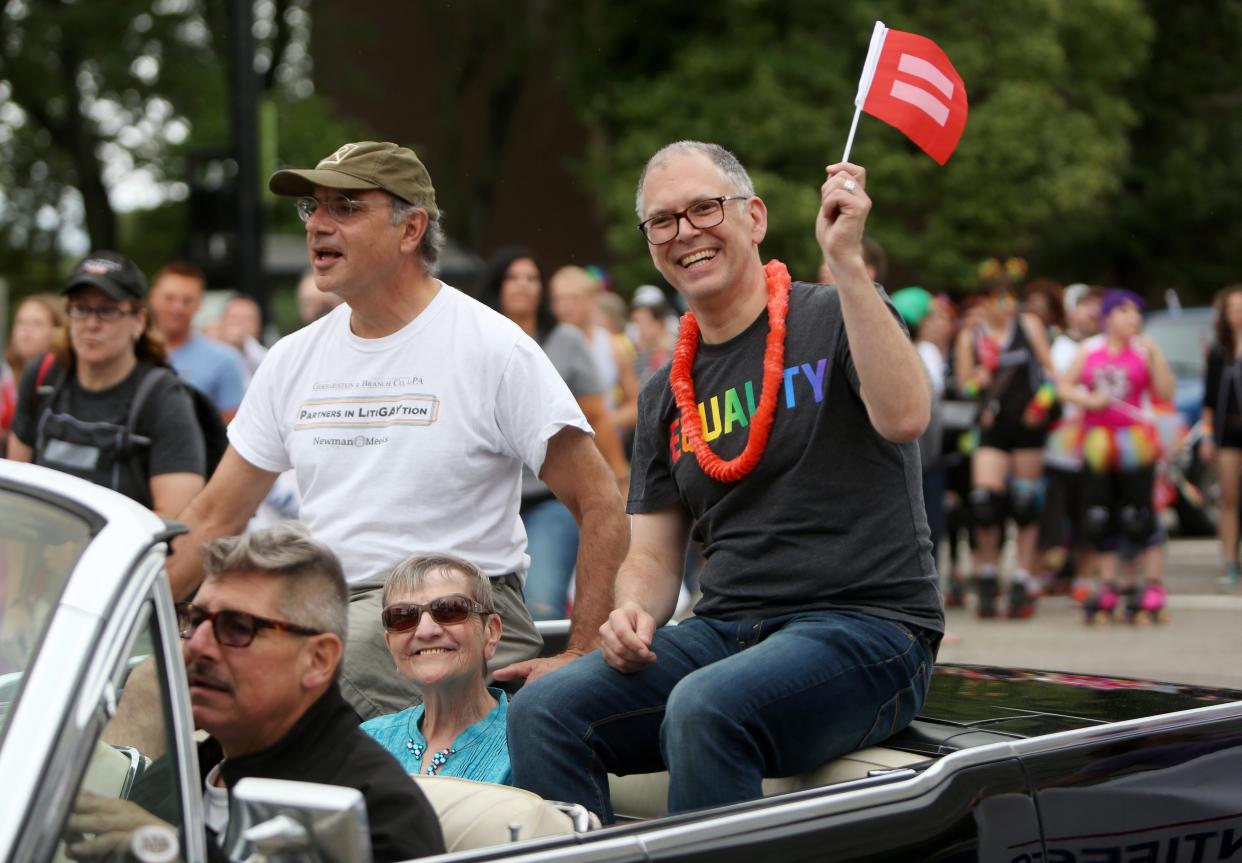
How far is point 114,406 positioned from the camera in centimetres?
554

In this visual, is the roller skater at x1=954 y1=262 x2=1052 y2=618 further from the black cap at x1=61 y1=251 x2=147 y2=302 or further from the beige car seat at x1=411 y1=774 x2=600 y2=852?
the beige car seat at x1=411 y1=774 x2=600 y2=852

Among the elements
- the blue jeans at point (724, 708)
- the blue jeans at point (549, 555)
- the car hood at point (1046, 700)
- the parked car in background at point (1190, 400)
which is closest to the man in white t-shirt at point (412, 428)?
the blue jeans at point (724, 708)

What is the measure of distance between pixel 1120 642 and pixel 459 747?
664 cm

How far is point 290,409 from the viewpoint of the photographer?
13.7ft

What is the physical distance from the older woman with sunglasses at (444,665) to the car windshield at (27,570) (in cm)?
129

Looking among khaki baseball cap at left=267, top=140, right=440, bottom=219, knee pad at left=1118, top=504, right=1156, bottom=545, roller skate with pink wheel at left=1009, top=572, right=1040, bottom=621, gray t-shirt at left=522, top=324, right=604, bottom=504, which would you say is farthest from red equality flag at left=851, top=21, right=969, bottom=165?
roller skate with pink wheel at left=1009, top=572, right=1040, bottom=621

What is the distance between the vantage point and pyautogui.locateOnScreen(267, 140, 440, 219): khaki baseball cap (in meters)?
3.94

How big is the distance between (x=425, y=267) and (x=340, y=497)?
0.59m

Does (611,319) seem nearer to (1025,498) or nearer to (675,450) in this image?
(1025,498)

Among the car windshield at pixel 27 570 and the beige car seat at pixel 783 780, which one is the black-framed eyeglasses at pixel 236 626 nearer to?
the car windshield at pixel 27 570

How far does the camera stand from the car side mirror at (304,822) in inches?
83.0

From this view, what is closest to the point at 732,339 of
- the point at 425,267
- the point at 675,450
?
the point at 675,450

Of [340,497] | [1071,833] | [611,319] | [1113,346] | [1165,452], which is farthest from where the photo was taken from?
[611,319]

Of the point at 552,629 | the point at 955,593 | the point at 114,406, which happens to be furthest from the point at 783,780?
the point at 955,593
